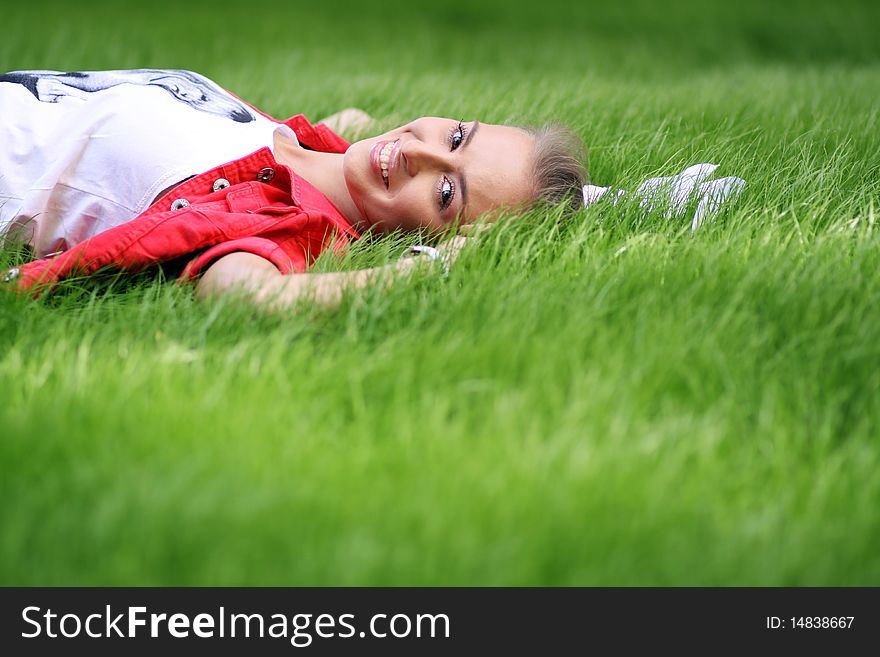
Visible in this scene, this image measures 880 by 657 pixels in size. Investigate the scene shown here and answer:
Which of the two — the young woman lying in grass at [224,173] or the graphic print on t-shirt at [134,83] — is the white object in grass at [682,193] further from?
the graphic print on t-shirt at [134,83]

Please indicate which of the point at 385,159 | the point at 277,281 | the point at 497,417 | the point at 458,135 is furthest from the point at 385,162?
the point at 497,417

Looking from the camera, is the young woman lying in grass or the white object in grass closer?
the young woman lying in grass

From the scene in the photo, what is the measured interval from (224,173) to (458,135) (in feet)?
2.07

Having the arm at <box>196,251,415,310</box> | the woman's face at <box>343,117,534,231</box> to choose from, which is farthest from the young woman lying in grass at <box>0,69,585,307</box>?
the arm at <box>196,251,415,310</box>

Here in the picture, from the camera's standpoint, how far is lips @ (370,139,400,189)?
2.21 metres

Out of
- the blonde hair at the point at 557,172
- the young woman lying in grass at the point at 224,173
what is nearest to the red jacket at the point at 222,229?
the young woman lying in grass at the point at 224,173

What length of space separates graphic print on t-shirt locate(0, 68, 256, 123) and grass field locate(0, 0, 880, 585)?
1.98 feet

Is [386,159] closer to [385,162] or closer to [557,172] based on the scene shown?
[385,162]

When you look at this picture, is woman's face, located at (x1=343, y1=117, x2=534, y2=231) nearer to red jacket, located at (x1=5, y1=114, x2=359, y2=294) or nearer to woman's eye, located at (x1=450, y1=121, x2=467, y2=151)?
woman's eye, located at (x1=450, y1=121, x2=467, y2=151)

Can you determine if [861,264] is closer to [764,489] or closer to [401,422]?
[764,489]

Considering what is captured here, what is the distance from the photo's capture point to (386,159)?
7.32ft

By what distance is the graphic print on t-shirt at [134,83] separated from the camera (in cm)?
233
